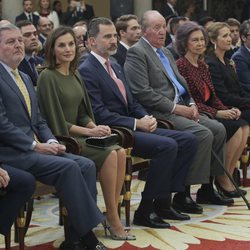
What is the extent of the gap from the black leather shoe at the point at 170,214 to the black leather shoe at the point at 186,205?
22cm

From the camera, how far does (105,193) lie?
18.3ft

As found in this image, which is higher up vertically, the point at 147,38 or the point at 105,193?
the point at 147,38

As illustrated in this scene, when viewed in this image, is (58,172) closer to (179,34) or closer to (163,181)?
(163,181)

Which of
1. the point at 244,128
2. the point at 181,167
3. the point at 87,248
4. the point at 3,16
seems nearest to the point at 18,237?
the point at 87,248

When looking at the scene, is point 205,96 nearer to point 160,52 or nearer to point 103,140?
point 160,52

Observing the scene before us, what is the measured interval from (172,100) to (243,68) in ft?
5.31

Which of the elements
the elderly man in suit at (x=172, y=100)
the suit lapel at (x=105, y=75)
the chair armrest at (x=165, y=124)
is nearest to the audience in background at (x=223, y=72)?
the elderly man in suit at (x=172, y=100)

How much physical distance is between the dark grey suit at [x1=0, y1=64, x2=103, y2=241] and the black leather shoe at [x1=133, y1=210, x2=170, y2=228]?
0.84m

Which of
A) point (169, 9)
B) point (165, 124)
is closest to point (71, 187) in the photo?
point (165, 124)

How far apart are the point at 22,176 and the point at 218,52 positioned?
136 inches

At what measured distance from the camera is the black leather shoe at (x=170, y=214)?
6.18m

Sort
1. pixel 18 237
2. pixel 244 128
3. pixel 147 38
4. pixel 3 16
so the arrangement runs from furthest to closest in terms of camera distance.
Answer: pixel 3 16 → pixel 244 128 → pixel 147 38 → pixel 18 237

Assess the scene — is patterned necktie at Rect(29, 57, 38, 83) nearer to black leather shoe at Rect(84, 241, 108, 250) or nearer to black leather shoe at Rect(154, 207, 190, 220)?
black leather shoe at Rect(154, 207, 190, 220)

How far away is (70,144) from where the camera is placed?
5.54m
